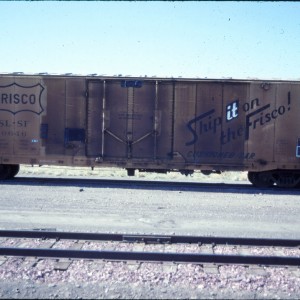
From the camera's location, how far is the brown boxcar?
40.8 feet

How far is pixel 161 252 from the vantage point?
5352mm

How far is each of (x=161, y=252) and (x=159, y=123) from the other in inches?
297

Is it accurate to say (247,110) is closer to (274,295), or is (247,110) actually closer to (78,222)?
(78,222)

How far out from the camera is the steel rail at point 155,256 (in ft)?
17.1

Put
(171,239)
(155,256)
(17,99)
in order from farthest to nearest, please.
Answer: (17,99) < (171,239) < (155,256)

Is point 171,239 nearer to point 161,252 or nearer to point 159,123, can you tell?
point 161,252

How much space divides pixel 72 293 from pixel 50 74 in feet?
31.6

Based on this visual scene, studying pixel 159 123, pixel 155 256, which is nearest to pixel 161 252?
pixel 155 256

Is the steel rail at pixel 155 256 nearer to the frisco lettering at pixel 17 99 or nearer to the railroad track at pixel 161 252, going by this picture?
the railroad track at pixel 161 252

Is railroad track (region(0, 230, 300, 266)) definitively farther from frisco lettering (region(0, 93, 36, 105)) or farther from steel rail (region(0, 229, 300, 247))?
frisco lettering (region(0, 93, 36, 105))

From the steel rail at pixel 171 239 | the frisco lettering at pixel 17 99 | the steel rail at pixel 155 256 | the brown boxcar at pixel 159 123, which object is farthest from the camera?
the frisco lettering at pixel 17 99

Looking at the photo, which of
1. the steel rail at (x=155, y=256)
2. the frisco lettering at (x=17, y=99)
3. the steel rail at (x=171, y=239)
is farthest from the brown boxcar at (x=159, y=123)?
the steel rail at (x=155, y=256)

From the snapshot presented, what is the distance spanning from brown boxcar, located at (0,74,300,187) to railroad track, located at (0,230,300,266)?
20.6 ft

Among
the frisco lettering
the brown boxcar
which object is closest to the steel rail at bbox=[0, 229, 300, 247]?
the brown boxcar
